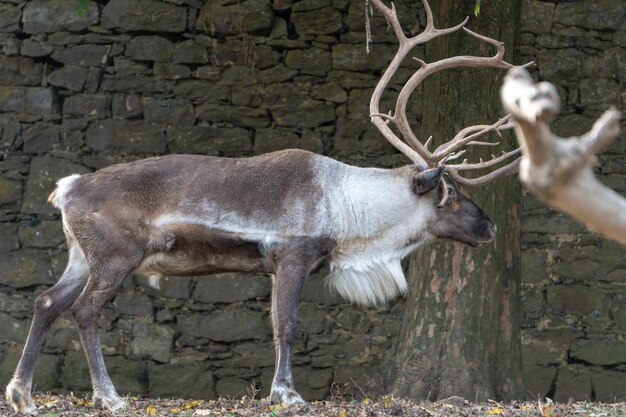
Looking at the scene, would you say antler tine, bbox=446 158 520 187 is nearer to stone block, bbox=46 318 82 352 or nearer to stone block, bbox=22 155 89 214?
stone block, bbox=22 155 89 214

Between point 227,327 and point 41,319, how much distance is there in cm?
246

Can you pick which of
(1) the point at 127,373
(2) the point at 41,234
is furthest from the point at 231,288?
(2) the point at 41,234

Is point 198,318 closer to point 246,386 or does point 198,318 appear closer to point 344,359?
A: point 246,386

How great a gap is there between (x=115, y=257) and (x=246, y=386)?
103 inches

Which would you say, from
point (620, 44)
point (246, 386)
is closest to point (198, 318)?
point (246, 386)

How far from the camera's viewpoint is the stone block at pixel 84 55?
25.5ft

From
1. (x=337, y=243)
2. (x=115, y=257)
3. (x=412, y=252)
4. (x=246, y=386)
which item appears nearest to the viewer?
(x=115, y=257)

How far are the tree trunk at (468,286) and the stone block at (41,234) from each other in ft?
9.82

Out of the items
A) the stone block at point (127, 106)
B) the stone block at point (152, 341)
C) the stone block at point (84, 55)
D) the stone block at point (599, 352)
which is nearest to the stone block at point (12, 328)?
the stone block at point (152, 341)

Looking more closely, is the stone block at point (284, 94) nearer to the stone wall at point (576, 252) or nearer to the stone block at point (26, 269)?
the stone wall at point (576, 252)

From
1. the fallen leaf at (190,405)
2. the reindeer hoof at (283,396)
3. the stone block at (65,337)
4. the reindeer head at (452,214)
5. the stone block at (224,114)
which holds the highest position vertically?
the stone block at (224,114)

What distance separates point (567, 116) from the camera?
772 cm

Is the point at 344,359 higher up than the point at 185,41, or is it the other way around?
the point at 185,41

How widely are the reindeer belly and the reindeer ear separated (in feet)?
3.32
